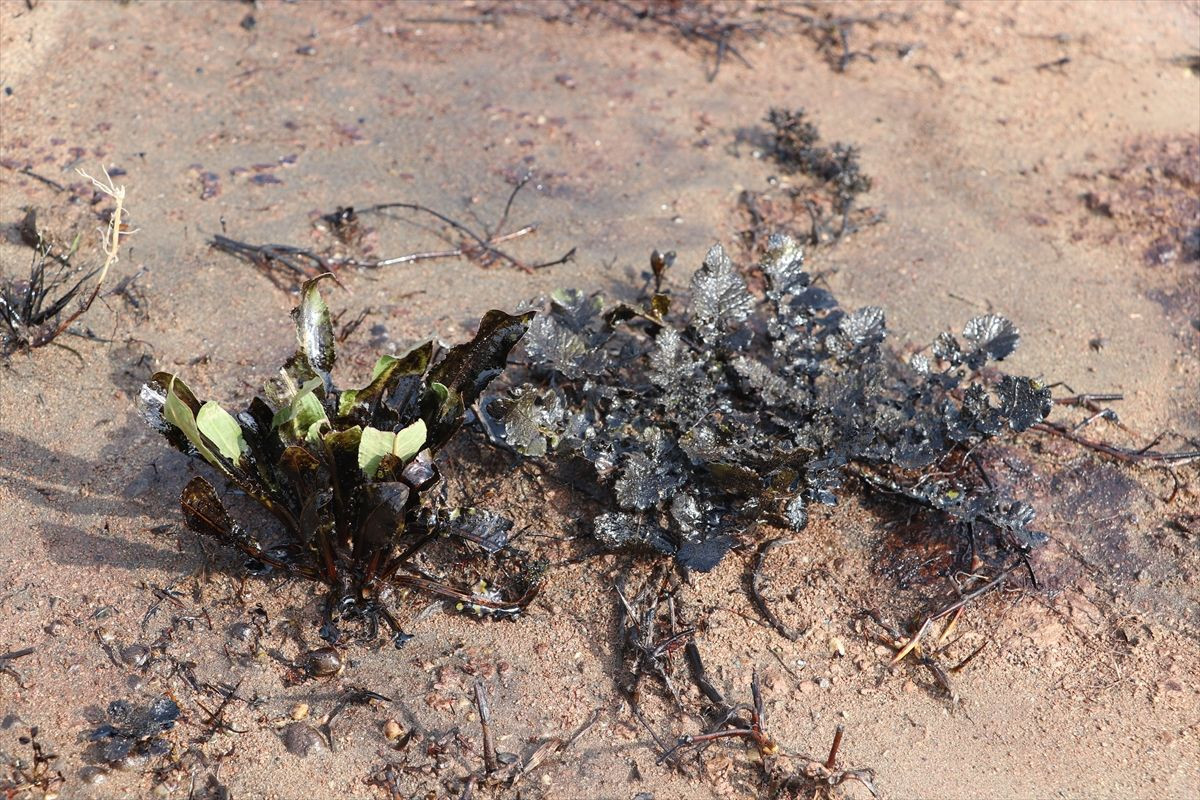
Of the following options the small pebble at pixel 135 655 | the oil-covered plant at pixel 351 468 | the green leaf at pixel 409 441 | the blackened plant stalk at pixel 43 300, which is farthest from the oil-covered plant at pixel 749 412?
the blackened plant stalk at pixel 43 300

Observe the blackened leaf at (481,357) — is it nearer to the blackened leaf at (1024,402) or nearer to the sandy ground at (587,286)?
the sandy ground at (587,286)

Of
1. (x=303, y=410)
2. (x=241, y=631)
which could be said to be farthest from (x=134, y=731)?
(x=303, y=410)

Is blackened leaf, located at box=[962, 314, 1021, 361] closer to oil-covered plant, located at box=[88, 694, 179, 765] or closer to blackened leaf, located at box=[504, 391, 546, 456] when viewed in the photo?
blackened leaf, located at box=[504, 391, 546, 456]

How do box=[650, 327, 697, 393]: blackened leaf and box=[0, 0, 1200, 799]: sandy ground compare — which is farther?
box=[650, 327, 697, 393]: blackened leaf

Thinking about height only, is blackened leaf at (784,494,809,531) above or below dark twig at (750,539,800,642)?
above

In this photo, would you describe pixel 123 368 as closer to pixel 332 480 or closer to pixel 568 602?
pixel 332 480

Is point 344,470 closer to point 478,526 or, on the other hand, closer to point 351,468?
Result: point 351,468

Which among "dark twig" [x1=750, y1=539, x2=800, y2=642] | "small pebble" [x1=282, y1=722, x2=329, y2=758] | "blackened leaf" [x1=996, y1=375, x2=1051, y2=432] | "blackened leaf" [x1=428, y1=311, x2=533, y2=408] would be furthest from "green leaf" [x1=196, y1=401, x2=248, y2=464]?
"blackened leaf" [x1=996, y1=375, x2=1051, y2=432]

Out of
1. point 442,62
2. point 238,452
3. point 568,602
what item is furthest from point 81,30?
point 568,602
